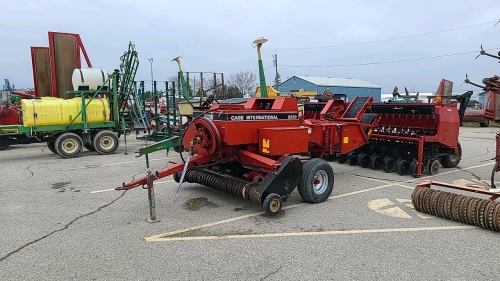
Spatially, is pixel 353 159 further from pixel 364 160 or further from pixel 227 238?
pixel 227 238

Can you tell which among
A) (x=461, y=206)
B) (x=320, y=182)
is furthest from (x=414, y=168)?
(x=461, y=206)

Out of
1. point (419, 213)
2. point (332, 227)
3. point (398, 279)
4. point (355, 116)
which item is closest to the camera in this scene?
point (398, 279)

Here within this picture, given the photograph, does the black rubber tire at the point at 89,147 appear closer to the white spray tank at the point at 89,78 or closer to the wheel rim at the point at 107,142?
the wheel rim at the point at 107,142

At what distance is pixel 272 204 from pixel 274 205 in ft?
0.18

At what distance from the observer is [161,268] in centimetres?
397

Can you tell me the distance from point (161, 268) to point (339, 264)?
1840 millimetres

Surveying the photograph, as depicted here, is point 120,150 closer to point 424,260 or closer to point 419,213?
point 419,213

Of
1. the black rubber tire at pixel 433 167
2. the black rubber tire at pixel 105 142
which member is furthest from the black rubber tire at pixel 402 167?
the black rubber tire at pixel 105 142

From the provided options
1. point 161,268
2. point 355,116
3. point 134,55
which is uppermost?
point 134,55

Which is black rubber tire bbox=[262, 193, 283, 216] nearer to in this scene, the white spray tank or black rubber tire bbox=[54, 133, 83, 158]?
black rubber tire bbox=[54, 133, 83, 158]

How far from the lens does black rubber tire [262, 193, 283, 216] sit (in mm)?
5445

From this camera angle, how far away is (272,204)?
5504 millimetres

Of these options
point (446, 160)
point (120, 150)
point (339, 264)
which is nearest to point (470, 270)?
point (339, 264)

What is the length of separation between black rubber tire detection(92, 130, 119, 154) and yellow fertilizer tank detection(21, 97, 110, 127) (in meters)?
0.48
